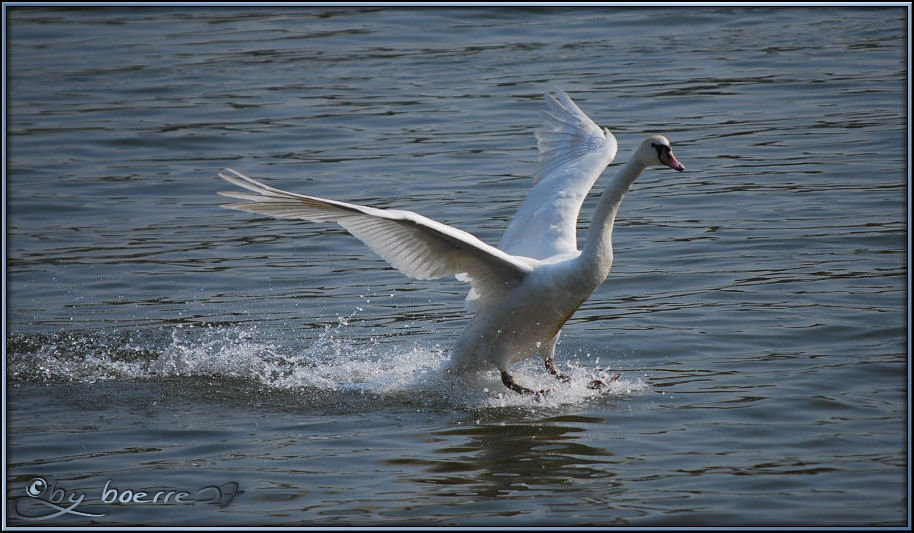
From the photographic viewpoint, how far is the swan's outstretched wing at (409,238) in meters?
6.78

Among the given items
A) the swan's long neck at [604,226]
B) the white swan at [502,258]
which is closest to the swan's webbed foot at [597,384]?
the white swan at [502,258]

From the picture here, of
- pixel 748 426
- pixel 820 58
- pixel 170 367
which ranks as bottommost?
pixel 170 367

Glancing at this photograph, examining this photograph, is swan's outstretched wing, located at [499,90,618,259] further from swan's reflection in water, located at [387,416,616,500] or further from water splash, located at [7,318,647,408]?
swan's reflection in water, located at [387,416,616,500]

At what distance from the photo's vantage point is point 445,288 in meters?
10.2

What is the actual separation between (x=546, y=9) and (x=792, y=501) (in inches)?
617

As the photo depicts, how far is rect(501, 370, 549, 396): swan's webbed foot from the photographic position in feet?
25.1

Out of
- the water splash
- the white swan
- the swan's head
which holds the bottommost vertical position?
the water splash

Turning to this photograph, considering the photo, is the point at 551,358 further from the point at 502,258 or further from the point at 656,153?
the point at 656,153

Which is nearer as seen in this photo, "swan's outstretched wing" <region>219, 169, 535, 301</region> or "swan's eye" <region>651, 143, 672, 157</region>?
"swan's outstretched wing" <region>219, 169, 535, 301</region>

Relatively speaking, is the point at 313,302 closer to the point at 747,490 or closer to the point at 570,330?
the point at 570,330

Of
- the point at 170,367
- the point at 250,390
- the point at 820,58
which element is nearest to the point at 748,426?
the point at 250,390

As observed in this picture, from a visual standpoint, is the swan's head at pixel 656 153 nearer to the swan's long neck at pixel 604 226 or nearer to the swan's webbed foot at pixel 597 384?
the swan's long neck at pixel 604 226

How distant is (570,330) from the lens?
9031 mm

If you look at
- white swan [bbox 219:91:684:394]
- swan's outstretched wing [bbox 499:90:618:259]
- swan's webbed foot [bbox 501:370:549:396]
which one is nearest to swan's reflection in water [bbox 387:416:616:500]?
swan's webbed foot [bbox 501:370:549:396]
